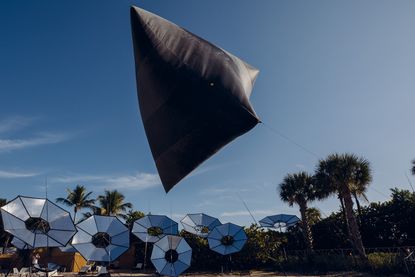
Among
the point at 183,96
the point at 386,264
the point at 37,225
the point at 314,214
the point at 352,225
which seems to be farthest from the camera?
the point at 314,214

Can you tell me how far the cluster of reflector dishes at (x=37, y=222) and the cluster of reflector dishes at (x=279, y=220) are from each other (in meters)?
21.2

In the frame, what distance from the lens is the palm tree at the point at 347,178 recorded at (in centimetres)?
2548

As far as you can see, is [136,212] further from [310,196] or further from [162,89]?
[162,89]

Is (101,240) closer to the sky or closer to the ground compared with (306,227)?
closer to the ground

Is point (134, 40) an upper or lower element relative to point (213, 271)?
upper

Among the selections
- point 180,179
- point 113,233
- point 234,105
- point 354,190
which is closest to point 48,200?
point 113,233

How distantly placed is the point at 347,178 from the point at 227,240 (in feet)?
40.3

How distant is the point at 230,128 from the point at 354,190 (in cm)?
2488

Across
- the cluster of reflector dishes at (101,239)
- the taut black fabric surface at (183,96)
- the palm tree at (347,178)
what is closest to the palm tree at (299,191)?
the palm tree at (347,178)

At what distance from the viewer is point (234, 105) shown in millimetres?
5090

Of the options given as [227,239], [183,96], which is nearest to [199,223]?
[227,239]

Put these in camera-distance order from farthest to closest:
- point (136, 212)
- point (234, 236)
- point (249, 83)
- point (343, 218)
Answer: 1. point (136, 212)
2. point (343, 218)
3. point (234, 236)
4. point (249, 83)

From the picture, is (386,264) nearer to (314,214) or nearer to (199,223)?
(199,223)

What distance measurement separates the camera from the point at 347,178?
26125 millimetres
